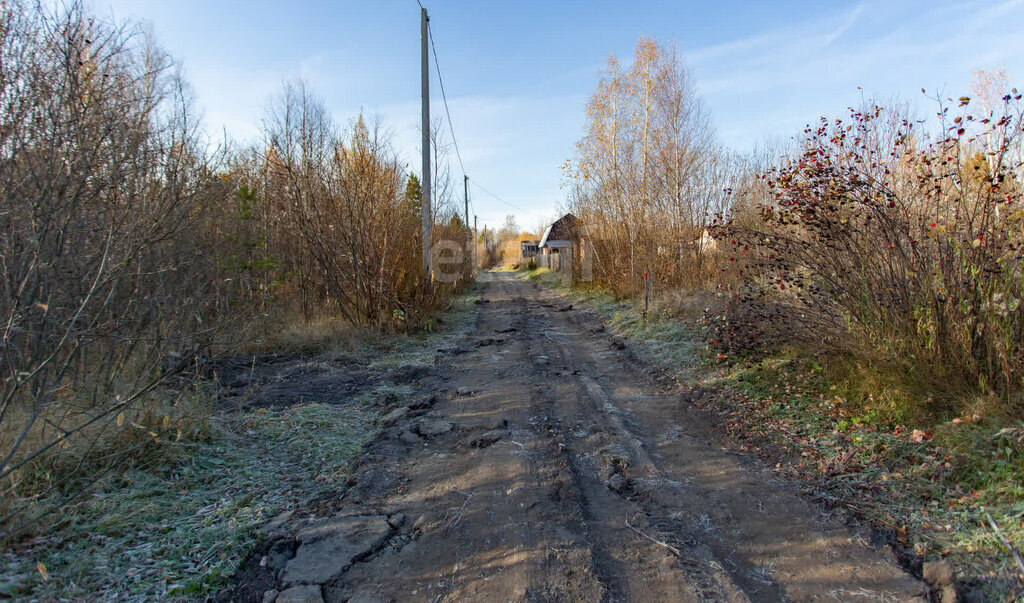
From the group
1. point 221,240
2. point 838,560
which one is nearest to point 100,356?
point 221,240

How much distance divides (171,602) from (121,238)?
275 cm

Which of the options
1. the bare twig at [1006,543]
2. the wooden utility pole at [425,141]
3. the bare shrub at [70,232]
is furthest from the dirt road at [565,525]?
the wooden utility pole at [425,141]

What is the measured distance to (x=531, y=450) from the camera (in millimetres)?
4371

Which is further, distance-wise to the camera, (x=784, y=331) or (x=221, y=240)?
(x=221, y=240)

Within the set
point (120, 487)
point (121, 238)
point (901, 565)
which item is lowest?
point (901, 565)

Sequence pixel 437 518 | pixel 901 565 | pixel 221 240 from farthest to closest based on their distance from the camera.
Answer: pixel 221 240 → pixel 437 518 → pixel 901 565

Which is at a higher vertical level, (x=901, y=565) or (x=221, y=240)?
(x=221, y=240)

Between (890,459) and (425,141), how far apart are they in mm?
10163

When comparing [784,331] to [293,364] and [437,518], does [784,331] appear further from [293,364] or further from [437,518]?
[293,364]

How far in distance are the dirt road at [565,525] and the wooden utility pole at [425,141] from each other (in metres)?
6.27

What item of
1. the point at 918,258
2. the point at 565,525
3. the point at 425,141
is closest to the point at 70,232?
the point at 565,525

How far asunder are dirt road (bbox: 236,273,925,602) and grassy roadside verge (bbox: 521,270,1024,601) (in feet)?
0.90

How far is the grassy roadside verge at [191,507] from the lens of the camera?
102 inches

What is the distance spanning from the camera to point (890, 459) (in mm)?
3848
